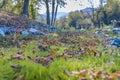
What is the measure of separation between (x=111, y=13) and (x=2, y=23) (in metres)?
58.5

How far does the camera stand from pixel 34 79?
3975 millimetres

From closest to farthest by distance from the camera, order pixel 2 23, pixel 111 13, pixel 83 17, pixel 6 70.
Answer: pixel 6 70
pixel 2 23
pixel 111 13
pixel 83 17

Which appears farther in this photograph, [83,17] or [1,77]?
[83,17]

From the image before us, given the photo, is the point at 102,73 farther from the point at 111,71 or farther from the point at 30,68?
the point at 30,68

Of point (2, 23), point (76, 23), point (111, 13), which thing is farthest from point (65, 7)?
point (76, 23)

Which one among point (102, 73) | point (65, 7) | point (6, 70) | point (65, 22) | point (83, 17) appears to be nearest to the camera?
point (102, 73)

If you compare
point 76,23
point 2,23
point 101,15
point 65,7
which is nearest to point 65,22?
point 76,23

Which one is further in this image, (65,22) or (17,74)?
(65,22)

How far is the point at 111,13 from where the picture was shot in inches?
2867

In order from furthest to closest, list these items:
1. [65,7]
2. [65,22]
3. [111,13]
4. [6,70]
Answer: [65,22] → [111,13] → [65,7] → [6,70]

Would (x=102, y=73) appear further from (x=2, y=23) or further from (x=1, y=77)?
(x=2, y=23)

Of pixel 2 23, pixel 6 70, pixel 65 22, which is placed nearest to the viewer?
pixel 6 70

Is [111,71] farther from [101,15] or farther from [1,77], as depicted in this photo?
[101,15]

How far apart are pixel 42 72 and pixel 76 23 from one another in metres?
98.3
